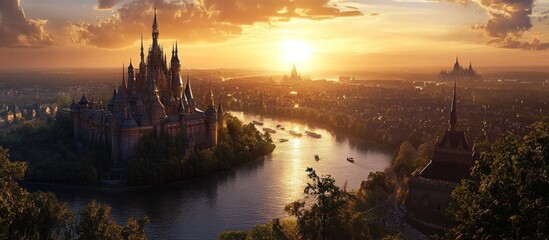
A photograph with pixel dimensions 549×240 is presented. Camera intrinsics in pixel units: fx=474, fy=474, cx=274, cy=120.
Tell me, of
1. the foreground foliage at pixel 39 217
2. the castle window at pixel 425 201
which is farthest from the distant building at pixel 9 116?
the castle window at pixel 425 201

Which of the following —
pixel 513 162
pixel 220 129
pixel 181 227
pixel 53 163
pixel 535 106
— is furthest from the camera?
pixel 535 106

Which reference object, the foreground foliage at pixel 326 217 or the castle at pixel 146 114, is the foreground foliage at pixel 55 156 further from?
the foreground foliage at pixel 326 217

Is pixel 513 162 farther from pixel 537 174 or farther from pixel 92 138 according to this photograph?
pixel 92 138

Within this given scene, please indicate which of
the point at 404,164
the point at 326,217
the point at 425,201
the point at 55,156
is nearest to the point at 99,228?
the point at 326,217

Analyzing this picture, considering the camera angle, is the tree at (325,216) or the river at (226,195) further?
the river at (226,195)

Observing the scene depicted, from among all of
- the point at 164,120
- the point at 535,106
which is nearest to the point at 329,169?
the point at 164,120

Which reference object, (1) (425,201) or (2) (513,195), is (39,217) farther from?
(1) (425,201)
